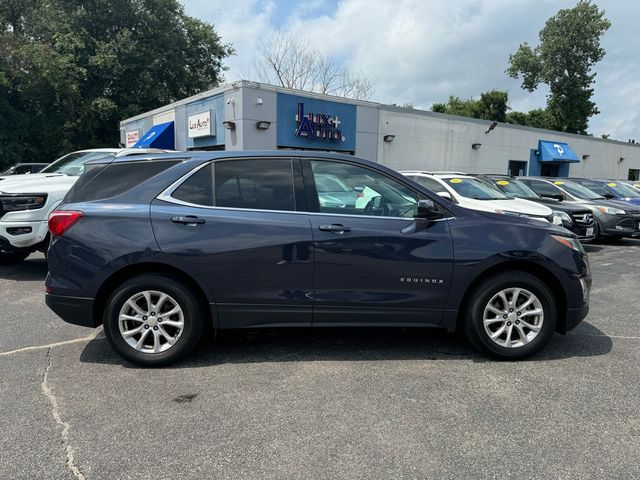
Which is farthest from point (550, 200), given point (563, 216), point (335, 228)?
point (335, 228)

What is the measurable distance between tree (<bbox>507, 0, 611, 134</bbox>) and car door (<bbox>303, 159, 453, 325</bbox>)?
45.5m

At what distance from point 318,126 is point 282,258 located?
42.1 feet

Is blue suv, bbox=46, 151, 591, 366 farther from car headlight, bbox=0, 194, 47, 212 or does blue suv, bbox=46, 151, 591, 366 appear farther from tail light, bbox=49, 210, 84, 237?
car headlight, bbox=0, 194, 47, 212

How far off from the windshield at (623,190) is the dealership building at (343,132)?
22.0 feet

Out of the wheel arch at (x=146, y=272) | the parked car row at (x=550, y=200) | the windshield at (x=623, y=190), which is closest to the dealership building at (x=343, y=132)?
the parked car row at (x=550, y=200)

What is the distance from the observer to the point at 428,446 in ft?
9.10

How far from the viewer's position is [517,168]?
82.8 feet

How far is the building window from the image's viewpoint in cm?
2471

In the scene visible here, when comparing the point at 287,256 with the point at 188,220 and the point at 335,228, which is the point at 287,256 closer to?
the point at 335,228

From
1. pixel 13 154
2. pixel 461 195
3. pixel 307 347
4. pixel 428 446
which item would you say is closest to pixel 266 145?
pixel 461 195

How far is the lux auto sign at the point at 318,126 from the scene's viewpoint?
1545 cm

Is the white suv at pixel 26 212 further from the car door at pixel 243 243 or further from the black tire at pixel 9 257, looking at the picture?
the car door at pixel 243 243

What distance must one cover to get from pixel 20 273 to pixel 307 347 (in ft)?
18.1

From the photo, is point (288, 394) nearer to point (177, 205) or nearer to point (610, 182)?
point (177, 205)
